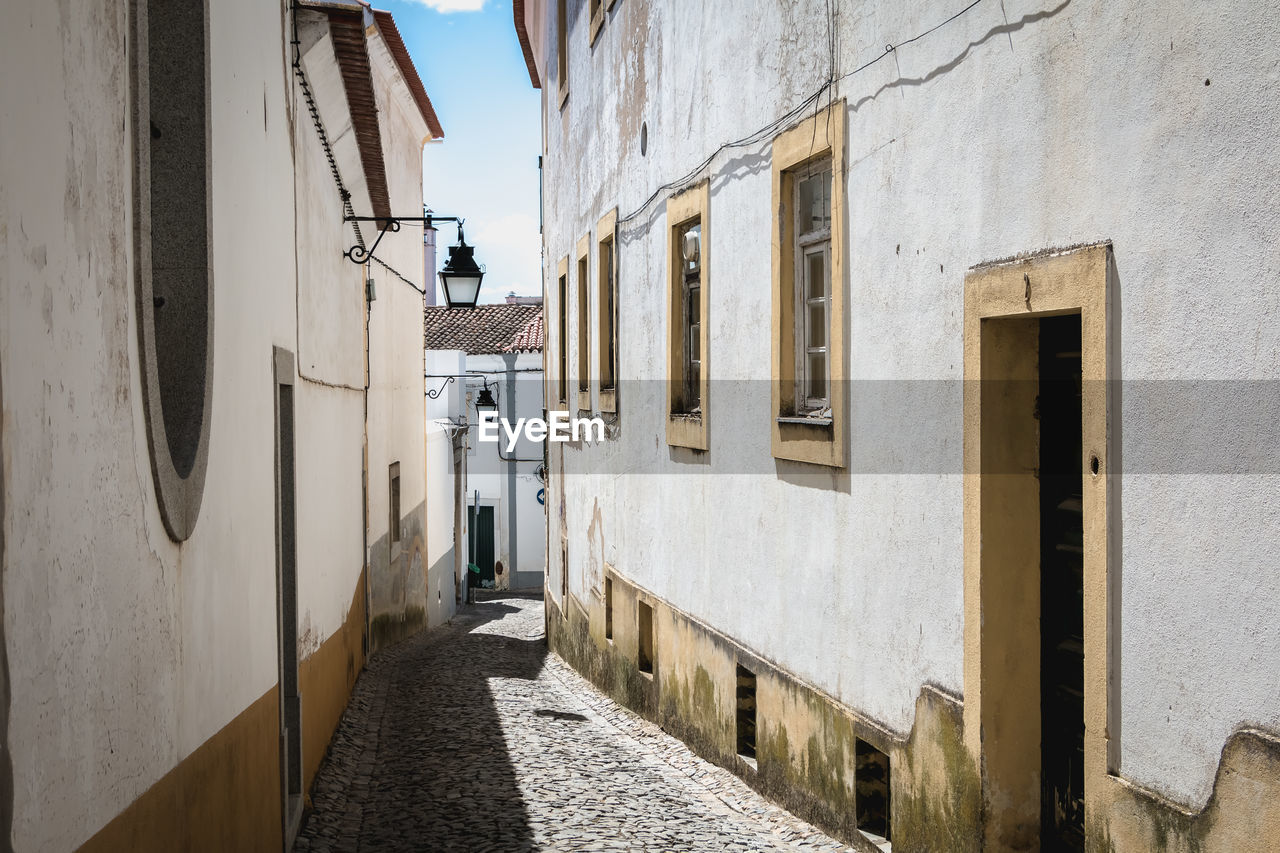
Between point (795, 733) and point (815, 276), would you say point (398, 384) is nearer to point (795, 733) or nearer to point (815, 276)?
point (815, 276)

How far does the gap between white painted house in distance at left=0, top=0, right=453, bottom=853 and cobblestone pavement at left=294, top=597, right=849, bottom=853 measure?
1.57 feet

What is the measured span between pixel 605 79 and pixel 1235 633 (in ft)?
32.2

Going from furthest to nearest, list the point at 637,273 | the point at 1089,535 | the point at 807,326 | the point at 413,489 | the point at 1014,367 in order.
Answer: the point at 413,489
the point at 637,273
the point at 807,326
the point at 1014,367
the point at 1089,535

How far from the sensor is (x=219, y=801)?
488 centimetres

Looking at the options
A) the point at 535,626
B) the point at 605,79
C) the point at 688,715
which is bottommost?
the point at 535,626

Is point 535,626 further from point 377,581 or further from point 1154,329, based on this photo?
point 1154,329

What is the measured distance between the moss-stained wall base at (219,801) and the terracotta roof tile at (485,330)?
29701mm

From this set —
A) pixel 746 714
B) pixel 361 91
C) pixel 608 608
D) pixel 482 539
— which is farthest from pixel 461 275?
pixel 482 539

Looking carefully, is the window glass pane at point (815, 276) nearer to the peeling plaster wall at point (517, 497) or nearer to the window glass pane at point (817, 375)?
the window glass pane at point (817, 375)

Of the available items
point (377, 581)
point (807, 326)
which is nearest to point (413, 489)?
point (377, 581)

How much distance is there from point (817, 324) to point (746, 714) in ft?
8.31

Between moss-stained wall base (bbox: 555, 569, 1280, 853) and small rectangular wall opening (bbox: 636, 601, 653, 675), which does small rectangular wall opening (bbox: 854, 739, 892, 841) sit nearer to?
moss-stained wall base (bbox: 555, 569, 1280, 853)

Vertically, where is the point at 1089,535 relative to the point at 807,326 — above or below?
below

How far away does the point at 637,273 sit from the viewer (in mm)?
11125
